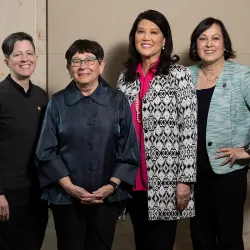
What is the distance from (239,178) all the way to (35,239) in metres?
1.04

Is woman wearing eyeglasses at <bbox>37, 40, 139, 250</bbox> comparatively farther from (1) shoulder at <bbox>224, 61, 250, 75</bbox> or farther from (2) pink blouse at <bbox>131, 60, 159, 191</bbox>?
(1) shoulder at <bbox>224, 61, 250, 75</bbox>

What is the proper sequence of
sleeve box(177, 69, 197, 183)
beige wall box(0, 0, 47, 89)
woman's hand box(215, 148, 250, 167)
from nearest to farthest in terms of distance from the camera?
sleeve box(177, 69, 197, 183) → woman's hand box(215, 148, 250, 167) → beige wall box(0, 0, 47, 89)

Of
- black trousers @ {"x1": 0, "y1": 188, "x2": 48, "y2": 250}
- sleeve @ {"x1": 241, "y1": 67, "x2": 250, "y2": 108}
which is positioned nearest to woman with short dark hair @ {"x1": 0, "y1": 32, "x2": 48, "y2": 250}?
black trousers @ {"x1": 0, "y1": 188, "x2": 48, "y2": 250}

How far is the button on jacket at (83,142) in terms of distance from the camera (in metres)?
1.72

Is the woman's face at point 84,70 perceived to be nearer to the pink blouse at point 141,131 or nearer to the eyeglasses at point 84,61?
the eyeglasses at point 84,61

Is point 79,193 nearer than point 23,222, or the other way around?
point 79,193

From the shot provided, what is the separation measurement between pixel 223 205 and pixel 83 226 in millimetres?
690

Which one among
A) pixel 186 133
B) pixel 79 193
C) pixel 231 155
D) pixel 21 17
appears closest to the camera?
pixel 79 193

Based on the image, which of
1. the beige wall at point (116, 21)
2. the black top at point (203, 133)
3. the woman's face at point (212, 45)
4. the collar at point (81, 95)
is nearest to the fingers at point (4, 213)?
the collar at point (81, 95)

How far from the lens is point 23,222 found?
1937mm

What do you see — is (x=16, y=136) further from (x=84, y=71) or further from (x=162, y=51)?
(x=162, y=51)

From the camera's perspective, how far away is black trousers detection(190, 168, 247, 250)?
1.97 m

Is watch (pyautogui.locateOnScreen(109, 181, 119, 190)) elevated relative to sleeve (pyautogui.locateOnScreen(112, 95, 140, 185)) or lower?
lower

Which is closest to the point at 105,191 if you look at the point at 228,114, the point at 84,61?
the point at 84,61
